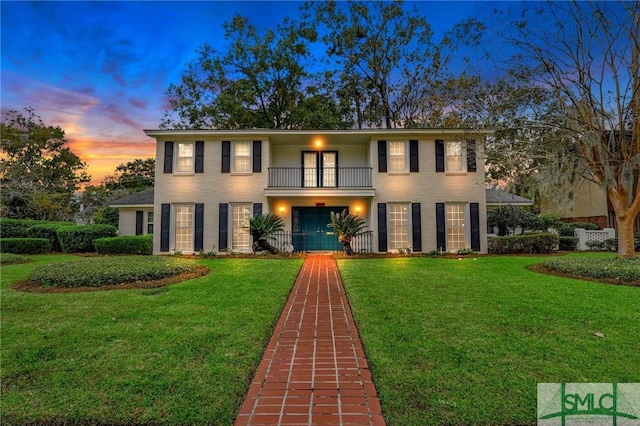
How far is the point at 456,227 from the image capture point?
15.1m

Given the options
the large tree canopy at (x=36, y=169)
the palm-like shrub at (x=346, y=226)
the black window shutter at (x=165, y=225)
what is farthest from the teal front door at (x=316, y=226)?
the large tree canopy at (x=36, y=169)

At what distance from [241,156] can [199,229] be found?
372 cm

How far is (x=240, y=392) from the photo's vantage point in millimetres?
3146

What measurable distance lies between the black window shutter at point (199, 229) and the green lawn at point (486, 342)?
9335 millimetres

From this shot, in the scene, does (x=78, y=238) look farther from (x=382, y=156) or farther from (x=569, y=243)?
(x=569, y=243)

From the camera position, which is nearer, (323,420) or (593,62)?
(323,420)

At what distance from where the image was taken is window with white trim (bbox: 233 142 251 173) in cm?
1541

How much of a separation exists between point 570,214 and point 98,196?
125 ft

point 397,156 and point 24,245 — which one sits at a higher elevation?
point 397,156

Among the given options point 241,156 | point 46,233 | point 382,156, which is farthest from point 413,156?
point 46,233

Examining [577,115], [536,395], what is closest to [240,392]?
[536,395]

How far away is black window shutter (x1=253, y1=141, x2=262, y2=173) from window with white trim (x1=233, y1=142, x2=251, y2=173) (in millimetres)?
252

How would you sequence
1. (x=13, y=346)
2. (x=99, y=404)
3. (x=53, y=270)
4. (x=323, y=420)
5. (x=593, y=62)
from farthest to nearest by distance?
(x=593, y=62), (x=53, y=270), (x=13, y=346), (x=99, y=404), (x=323, y=420)

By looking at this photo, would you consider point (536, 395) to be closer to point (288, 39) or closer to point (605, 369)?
point (605, 369)
